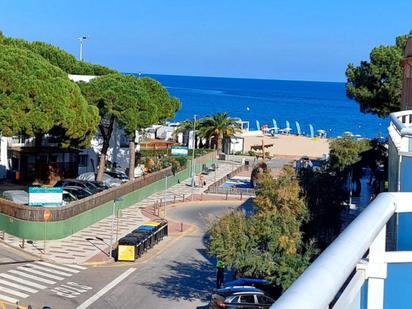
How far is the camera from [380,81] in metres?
48.8

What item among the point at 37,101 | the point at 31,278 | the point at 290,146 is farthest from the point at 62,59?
the point at 31,278

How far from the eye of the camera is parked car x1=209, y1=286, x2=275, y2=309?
21188mm

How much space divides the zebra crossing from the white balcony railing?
22.1 meters

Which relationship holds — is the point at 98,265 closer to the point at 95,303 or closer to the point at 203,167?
the point at 95,303

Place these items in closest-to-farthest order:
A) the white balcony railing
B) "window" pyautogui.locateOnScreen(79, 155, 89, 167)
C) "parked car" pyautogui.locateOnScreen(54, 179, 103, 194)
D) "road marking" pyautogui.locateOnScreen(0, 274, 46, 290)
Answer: the white balcony railing → "road marking" pyautogui.locateOnScreen(0, 274, 46, 290) → "parked car" pyautogui.locateOnScreen(54, 179, 103, 194) → "window" pyautogui.locateOnScreen(79, 155, 89, 167)

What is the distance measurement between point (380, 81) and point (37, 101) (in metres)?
23.5

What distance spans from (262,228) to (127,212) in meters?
20.5

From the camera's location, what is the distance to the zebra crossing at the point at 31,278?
25016 millimetres

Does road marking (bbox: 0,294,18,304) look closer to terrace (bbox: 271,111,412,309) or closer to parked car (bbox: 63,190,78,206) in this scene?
parked car (bbox: 63,190,78,206)

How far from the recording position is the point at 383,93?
4788 cm

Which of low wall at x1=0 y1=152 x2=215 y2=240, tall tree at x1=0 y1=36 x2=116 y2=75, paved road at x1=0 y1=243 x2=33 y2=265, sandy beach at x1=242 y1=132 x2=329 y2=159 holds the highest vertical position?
tall tree at x1=0 y1=36 x2=116 y2=75

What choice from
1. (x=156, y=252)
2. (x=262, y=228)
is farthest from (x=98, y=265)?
(x=262, y=228)

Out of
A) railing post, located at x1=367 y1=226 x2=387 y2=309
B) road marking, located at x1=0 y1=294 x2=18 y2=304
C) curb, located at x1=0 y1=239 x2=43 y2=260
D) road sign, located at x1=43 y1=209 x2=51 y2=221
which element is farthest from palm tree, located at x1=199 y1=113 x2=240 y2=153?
railing post, located at x1=367 y1=226 x2=387 y2=309

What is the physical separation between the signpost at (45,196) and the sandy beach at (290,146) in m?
48.7
